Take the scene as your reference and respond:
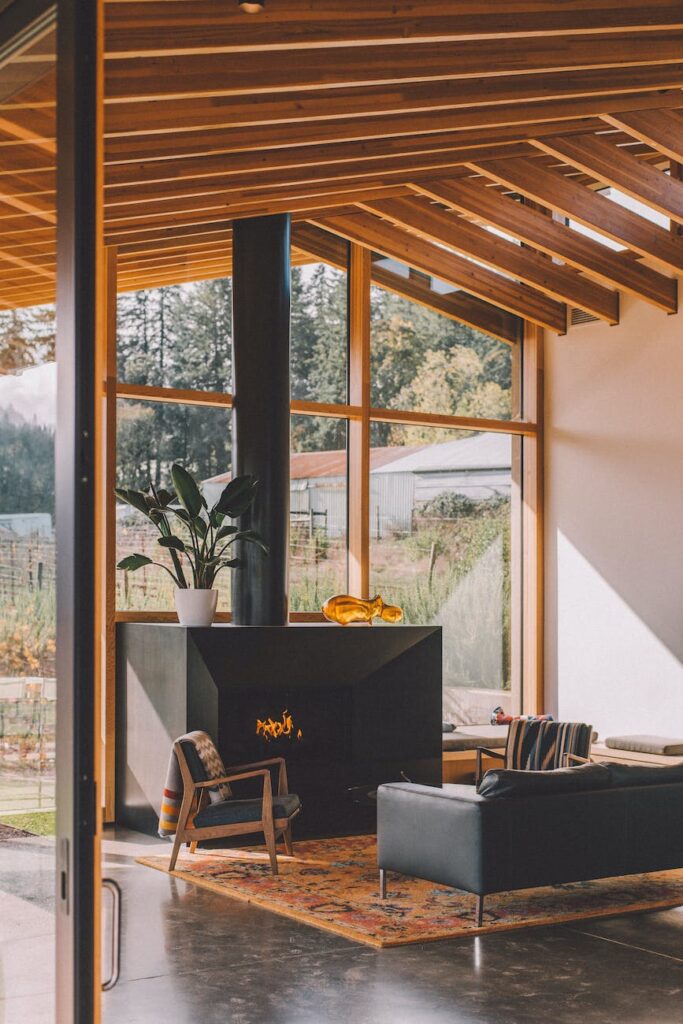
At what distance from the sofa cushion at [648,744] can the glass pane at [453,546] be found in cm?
149

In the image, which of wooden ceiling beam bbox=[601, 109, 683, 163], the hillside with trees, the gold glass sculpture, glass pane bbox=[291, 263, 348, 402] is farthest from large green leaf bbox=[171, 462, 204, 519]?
wooden ceiling beam bbox=[601, 109, 683, 163]

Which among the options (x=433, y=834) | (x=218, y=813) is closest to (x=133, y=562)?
(x=218, y=813)

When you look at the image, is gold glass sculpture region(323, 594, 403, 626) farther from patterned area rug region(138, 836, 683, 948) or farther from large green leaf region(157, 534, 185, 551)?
patterned area rug region(138, 836, 683, 948)

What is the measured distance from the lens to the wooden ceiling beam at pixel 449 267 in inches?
404

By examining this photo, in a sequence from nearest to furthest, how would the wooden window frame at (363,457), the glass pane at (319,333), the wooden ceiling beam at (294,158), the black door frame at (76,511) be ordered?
the black door frame at (76,511)
the wooden ceiling beam at (294,158)
the wooden window frame at (363,457)
the glass pane at (319,333)

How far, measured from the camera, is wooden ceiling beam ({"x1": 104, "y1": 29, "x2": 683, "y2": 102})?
4.62 metres

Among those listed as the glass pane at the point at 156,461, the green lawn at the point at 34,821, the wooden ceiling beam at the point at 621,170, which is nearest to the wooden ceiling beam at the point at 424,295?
the glass pane at the point at 156,461

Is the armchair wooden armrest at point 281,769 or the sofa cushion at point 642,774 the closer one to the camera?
the sofa cushion at point 642,774

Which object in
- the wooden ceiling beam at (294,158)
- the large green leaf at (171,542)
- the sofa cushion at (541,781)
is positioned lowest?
the sofa cushion at (541,781)

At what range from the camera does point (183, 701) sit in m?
8.25

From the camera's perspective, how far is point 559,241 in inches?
399

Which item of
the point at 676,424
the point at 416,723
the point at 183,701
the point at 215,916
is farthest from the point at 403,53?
the point at 676,424

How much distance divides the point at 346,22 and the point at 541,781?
12.5 feet

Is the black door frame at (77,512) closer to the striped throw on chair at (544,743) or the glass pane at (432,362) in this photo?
the striped throw on chair at (544,743)
